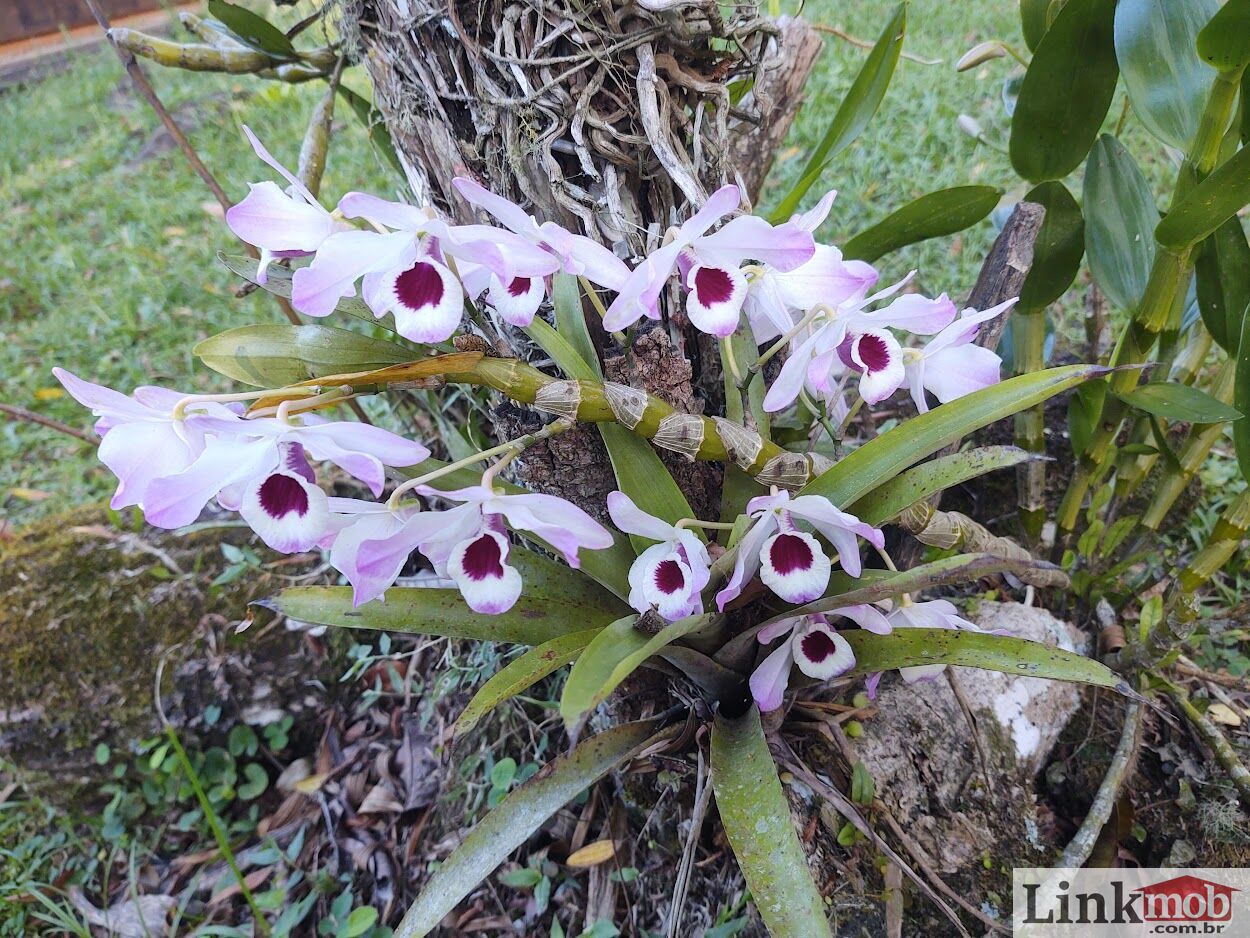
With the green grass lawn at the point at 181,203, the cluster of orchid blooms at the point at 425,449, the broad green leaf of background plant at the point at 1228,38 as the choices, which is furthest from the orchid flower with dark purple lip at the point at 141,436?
the green grass lawn at the point at 181,203

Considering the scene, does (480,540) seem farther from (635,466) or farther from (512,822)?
(512,822)

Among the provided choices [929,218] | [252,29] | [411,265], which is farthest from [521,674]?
[252,29]

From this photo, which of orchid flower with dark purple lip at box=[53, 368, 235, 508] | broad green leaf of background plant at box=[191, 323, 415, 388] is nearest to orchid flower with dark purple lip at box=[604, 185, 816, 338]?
broad green leaf of background plant at box=[191, 323, 415, 388]

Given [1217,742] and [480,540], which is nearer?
[480,540]

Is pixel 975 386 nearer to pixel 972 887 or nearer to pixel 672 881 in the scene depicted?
pixel 972 887

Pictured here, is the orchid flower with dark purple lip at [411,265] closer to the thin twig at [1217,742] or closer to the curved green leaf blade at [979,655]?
the curved green leaf blade at [979,655]

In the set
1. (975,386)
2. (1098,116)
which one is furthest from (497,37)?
(1098,116)
